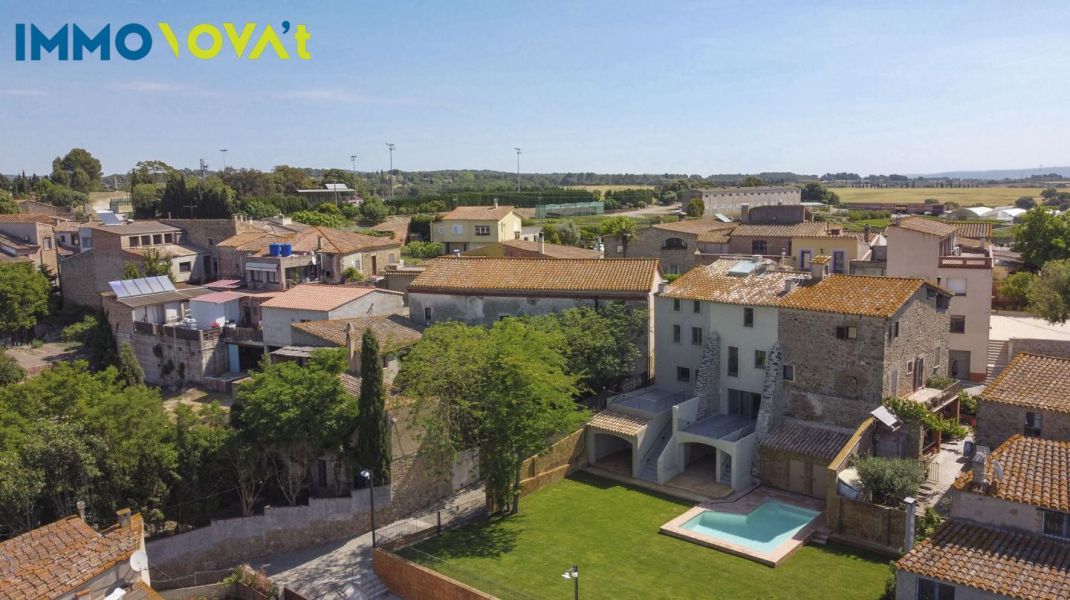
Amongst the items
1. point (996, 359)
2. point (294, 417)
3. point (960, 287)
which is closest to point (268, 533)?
point (294, 417)

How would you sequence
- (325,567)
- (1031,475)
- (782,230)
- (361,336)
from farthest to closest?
(782,230) → (361,336) → (325,567) → (1031,475)

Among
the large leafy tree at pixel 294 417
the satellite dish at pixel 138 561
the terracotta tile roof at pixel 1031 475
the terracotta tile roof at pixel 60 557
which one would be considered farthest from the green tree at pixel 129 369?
the terracotta tile roof at pixel 1031 475

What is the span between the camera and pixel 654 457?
34.6m

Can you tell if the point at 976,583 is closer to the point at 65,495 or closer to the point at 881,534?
the point at 881,534

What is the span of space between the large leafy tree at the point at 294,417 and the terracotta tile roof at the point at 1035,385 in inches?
918

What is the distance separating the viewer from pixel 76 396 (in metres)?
32.3

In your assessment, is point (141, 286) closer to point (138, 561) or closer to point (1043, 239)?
point (138, 561)

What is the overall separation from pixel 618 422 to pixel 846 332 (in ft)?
33.3

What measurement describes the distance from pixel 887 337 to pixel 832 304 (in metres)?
2.45

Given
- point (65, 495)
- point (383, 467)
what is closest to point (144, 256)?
point (65, 495)

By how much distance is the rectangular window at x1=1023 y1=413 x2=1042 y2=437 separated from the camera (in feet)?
88.4

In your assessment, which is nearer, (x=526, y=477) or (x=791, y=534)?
(x=791, y=534)

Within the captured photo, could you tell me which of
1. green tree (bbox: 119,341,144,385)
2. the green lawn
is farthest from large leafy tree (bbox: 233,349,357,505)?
green tree (bbox: 119,341,144,385)

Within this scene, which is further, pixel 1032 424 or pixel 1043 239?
pixel 1043 239
